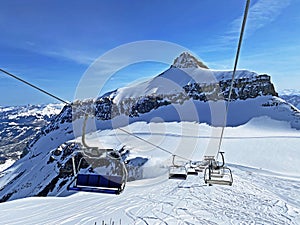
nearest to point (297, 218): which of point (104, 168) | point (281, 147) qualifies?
point (281, 147)

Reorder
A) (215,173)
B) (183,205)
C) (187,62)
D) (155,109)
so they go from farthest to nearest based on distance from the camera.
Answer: (187,62)
(155,109)
(215,173)
(183,205)

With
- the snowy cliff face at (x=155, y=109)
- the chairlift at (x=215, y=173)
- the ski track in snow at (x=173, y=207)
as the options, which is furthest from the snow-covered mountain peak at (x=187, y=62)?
the chairlift at (x=215, y=173)

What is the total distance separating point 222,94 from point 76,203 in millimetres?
90610

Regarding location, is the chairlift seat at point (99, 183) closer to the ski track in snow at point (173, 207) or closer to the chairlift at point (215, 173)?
the ski track in snow at point (173, 207)

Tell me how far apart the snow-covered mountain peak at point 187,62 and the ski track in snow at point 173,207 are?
122064 mm

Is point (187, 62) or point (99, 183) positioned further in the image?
point (187, 62)

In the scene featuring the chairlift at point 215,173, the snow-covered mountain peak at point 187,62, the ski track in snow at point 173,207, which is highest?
the snow-covered mountain peak at point 187,62

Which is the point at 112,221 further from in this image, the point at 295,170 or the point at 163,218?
the point at 295,170

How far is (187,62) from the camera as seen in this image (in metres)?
137

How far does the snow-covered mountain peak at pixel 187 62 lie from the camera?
442 ft

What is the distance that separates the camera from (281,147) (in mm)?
35562

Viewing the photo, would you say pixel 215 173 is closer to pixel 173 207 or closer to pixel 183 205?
pixel 183 205

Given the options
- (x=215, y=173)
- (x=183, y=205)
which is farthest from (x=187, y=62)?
(x=183, y=205)

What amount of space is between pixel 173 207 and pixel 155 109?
8954 cm
